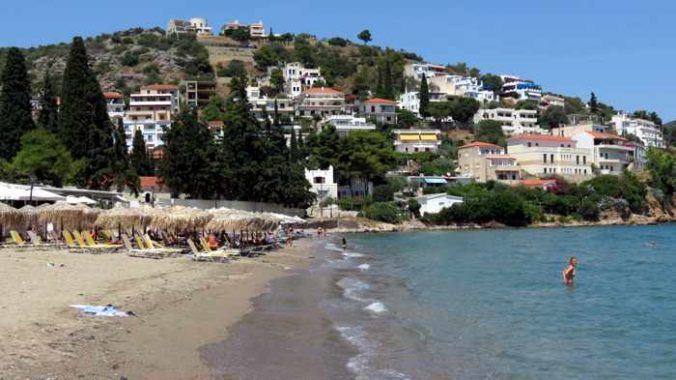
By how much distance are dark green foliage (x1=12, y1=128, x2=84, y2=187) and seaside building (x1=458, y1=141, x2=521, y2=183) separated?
Result: 59.5 meters

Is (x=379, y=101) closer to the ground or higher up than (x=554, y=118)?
higher up

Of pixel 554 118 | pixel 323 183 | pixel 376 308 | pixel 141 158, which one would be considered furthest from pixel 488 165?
pixel 376 308

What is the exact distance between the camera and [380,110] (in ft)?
401

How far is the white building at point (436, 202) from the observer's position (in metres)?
82.1

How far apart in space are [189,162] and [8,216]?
1109 inches

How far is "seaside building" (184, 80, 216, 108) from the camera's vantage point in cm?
13600

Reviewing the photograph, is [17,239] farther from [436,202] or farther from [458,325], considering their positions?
[436,202]

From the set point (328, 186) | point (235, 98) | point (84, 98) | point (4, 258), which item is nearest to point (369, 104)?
point (235, 98)

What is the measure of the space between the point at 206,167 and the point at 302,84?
89.5 m

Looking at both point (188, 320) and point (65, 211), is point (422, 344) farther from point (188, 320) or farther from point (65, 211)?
point (65, 211)

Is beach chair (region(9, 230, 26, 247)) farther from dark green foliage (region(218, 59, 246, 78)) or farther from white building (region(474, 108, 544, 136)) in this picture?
dark green foliage (region(218, 59, 246, 78))

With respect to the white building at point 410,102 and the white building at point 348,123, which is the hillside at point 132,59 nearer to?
the white building at point 410,102

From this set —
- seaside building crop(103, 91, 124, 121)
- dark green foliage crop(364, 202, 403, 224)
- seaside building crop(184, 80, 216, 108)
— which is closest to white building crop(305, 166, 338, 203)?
dark green foliage crop(364, 202, 403, 224)

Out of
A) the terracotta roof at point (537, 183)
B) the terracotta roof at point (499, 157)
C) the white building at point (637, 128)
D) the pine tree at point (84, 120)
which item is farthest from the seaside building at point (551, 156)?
the pine tree at point (84, 120)
